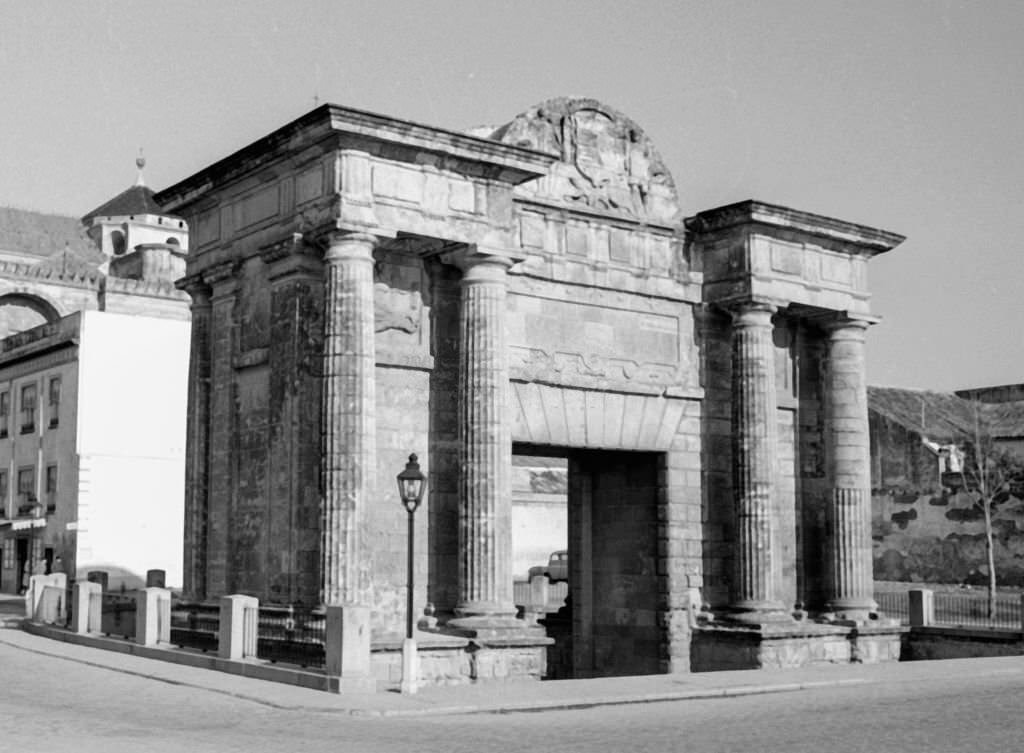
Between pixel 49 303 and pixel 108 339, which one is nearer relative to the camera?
pixel 108 339

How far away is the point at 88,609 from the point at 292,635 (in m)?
7.57

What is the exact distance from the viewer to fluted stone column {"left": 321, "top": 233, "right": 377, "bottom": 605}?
18.9 metres

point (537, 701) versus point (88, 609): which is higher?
point (88, 609)

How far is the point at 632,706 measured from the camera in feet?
55.9

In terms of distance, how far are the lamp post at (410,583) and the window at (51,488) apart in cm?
2916

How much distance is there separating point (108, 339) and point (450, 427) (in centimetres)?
2554

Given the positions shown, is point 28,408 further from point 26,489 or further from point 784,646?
point 784,646

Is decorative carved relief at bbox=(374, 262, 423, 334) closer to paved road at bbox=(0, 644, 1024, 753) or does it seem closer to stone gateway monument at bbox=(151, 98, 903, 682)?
stone gateway monument at bbox=(151, 98, 903, 682)

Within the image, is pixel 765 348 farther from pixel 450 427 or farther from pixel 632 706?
pixel 632 706

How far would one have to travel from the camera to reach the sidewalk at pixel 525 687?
15.9 metres

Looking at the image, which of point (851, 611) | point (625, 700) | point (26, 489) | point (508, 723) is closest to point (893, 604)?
point (851, 611)

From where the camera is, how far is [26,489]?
46469 millimetres

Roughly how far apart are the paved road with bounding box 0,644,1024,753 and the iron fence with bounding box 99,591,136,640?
602 cm

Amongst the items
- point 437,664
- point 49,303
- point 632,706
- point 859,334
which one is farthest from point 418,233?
point 49,303
